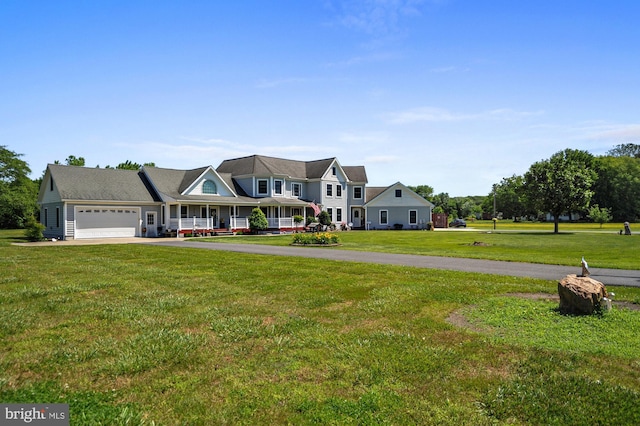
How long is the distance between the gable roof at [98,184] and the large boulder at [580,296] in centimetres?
3245

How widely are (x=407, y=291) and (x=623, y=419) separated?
5.74m

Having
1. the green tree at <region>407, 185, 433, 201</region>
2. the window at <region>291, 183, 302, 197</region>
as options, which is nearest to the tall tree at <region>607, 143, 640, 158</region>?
the green tree at <region>407, 185, 433, 201</region>

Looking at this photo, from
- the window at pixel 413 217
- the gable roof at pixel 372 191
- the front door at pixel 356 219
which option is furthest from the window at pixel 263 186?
the window at pixel 413 217

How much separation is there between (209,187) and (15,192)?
31.8 m

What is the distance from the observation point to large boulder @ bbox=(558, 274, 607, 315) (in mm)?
7137

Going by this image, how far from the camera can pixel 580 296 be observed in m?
7.15

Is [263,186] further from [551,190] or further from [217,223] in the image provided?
[551,190]

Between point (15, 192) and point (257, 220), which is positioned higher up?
point (15, 192)

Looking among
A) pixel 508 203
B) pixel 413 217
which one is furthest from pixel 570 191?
pixel 508 203

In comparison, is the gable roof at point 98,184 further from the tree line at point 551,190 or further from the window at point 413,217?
the window at point 413,217

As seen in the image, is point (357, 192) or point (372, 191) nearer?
point (357, 192)

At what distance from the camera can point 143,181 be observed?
37031mm

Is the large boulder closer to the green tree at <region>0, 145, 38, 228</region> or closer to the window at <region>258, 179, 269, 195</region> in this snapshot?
the window at <region>258, 179, 269, 195</region>

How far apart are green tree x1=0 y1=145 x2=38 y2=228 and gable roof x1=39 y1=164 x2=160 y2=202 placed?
15.8 metres
